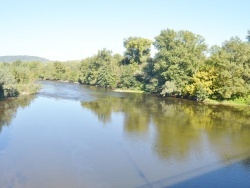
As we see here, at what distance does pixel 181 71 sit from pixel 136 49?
33.8m

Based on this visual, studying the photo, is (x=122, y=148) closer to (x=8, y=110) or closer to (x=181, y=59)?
(x=8, y=110)

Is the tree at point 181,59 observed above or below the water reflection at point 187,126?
above

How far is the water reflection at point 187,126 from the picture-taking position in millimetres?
23719

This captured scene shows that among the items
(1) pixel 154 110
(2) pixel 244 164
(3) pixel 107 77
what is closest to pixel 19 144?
(2) pixel 244 164

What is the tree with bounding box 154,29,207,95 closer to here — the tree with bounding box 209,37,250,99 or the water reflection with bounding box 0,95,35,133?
the tree with bounding box 209,37,250,99

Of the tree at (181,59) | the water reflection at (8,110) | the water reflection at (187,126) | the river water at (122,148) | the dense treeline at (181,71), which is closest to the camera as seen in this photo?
the river water at (122,148)

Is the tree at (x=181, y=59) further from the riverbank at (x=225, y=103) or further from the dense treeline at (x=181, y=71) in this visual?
the riverbank at (x=225, y=103)

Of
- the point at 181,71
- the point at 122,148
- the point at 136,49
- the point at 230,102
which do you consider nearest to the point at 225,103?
the point at 230,102

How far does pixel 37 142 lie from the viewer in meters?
24.7

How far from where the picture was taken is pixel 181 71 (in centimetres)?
5750

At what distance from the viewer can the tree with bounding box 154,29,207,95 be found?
5716 cm

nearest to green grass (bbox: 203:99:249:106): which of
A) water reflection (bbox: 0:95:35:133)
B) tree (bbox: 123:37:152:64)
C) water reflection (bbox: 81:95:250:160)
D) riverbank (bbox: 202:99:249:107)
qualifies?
riverbank (bbox: 202:99:249:107)

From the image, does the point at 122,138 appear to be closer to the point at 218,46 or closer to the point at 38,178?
the point at 38,178

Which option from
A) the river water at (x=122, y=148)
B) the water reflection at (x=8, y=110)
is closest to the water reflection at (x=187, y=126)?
the river water at (x=122, y=148)
